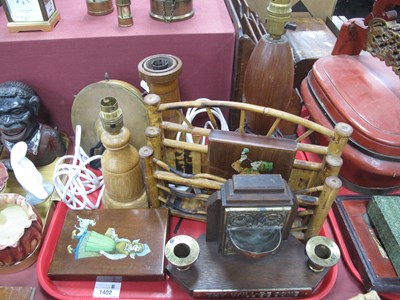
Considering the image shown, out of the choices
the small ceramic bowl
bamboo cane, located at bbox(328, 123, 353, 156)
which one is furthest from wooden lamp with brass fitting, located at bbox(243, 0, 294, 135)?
the small ceramic bowl

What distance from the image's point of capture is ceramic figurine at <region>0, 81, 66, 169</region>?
1.03 metres

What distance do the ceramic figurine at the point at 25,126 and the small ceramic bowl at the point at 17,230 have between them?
233 millimetres

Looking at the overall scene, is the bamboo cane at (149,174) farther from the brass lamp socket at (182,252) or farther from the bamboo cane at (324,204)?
the bamboo cane at (324,204)

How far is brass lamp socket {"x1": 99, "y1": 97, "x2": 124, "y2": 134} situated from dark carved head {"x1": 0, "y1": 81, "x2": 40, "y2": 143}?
0.39 metres

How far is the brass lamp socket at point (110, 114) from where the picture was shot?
2.57 feet

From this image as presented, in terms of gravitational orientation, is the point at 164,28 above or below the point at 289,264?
above

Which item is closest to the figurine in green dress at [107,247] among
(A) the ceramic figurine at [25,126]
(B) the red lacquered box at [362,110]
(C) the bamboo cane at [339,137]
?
(A) the ceramic figurine at [25,126]

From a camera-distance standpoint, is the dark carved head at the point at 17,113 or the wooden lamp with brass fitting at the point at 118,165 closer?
the wooden lamp with brass fitting at the point at 118,165

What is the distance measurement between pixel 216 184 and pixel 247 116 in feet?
0.70

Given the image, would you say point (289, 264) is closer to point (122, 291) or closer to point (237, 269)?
point (237, 269)

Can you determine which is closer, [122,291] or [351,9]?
[122,291]

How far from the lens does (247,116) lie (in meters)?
0.91

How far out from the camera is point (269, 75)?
80cm

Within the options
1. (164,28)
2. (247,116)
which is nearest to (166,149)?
(247,116)
